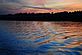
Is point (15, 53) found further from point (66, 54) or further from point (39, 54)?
point (66, 54)

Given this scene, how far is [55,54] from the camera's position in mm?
20016

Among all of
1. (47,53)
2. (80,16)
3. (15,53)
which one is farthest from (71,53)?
(80,16)

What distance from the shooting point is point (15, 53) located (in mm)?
20281

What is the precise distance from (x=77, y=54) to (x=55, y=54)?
2.02m

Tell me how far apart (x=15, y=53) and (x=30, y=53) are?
1.37 metres

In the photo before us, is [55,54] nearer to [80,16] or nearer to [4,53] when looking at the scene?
[4,53]

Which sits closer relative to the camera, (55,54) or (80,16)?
(55,54)

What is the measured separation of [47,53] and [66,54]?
1.73 metres

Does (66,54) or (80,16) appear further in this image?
(80,16)

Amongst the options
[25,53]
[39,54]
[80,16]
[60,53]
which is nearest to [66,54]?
[60,53]

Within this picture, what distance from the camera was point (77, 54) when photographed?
20188 mm

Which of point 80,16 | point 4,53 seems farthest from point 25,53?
point 80,16

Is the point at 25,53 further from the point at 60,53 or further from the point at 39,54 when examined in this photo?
the point at 60,53

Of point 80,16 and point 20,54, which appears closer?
point 20,54
